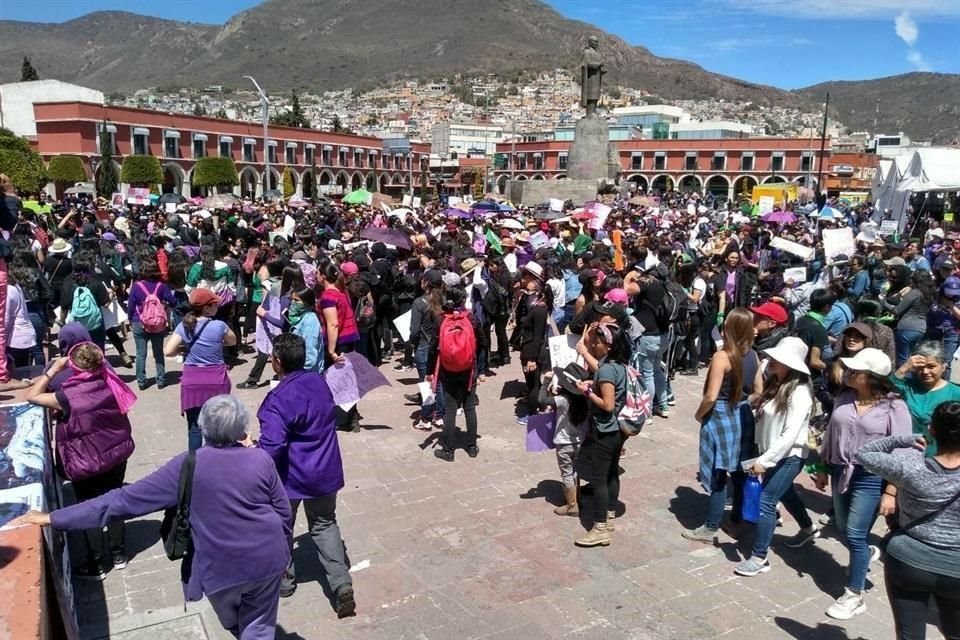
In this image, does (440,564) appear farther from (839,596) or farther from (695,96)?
(695,96)

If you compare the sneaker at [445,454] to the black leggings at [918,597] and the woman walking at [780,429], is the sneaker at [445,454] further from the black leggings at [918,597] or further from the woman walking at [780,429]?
the black leggings at [918,597]

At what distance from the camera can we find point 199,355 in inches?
211

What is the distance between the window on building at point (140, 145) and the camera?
50.3m

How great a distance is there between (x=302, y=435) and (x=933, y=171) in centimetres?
1989

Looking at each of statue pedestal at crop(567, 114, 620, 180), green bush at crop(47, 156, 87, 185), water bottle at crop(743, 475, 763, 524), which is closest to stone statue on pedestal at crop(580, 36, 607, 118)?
statue pedestal at crop(567, 114, 620, 180)

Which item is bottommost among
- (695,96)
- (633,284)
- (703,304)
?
(703,304)

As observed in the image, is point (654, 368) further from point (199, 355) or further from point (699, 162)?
point (699, 162)

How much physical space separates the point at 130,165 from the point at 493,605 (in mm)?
51450

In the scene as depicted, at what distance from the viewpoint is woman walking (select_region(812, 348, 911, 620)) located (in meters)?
3.87

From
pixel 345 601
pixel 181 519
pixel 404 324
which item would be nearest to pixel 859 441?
pixel 345 601

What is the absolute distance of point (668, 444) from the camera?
6.79 m

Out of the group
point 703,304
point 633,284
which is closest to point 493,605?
point 633,284

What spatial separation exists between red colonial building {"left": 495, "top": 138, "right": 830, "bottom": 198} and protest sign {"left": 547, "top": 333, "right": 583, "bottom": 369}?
61216mm

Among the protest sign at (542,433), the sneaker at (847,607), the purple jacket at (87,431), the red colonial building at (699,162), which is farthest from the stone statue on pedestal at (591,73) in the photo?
the red colonial building at (699,162)
